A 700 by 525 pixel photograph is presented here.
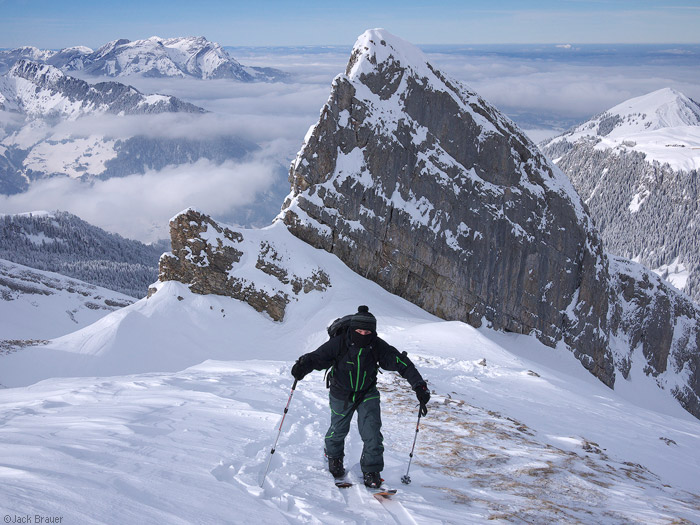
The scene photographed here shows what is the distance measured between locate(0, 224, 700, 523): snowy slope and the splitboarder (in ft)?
2.06

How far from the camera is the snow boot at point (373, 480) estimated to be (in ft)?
21.7

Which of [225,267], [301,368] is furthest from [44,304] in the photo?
[301,368]

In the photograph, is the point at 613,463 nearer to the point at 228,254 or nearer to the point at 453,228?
the point at 228,254

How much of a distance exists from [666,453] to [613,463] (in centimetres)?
454

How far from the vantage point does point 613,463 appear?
10078 millimetres

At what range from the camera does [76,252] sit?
493 feet

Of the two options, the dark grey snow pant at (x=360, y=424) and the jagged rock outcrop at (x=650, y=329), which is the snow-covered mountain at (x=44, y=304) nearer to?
the dark grey snow pant at (x=360, y=424)

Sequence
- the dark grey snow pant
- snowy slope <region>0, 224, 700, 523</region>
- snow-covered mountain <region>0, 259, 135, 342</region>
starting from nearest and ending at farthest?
snowy slope <region>0, 224, 700, 523</region>, the dark grey snow pant, snow-covered mountain <region>0, 259, 135, 342</region>

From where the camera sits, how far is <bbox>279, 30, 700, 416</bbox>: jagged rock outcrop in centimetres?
4188

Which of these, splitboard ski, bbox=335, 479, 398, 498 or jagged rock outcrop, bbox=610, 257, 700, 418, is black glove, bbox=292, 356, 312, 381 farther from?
jagged rock outcrop, bbox=610, 257, 700, 418

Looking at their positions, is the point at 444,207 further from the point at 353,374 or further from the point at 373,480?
the point at 373,480

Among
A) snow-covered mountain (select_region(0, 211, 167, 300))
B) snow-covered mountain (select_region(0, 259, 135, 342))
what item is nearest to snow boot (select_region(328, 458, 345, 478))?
snow-covered mountain (select_region(0, 259, 135, 342))

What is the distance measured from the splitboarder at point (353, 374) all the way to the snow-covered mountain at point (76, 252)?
128033 mm

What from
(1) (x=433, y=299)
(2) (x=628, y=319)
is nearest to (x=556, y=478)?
(1) (x=433, y=299)
